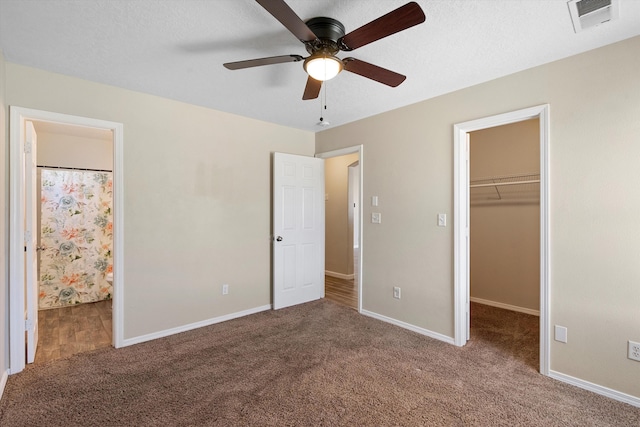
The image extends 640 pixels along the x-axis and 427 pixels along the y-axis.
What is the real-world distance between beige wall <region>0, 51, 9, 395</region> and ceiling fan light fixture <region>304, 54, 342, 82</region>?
7.61ft

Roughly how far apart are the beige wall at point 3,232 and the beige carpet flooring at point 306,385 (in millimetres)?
271

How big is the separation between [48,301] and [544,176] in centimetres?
581

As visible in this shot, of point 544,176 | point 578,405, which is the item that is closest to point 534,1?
point 544,176

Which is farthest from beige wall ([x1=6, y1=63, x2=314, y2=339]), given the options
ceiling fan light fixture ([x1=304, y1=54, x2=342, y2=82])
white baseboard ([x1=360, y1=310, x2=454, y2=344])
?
ceiling fan light fixture ([x1=304, y1=54, x2=342, y2=82])

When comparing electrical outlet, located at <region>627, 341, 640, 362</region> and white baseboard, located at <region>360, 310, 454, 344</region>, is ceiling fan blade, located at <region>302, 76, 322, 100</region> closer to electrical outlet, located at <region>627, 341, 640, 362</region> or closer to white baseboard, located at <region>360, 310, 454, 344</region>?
white baseboard, located at <region>360, 310, 454, 344</region>

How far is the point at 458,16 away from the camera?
1.87 meters

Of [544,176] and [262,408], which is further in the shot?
[544,176]

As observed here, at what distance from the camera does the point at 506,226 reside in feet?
13.4

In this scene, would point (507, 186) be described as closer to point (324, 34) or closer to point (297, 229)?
point (297, 229)

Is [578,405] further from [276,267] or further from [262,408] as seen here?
[276,267]

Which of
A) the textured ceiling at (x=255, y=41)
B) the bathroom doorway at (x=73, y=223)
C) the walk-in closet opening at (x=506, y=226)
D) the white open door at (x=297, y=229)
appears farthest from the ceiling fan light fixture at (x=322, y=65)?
the bathroom doorway at (x=73, y=223)

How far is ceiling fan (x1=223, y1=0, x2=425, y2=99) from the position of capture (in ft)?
4.82

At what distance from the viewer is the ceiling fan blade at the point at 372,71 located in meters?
1.96

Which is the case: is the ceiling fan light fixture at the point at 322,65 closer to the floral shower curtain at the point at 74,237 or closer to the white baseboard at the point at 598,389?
the white baseboard at the point at 598,389
